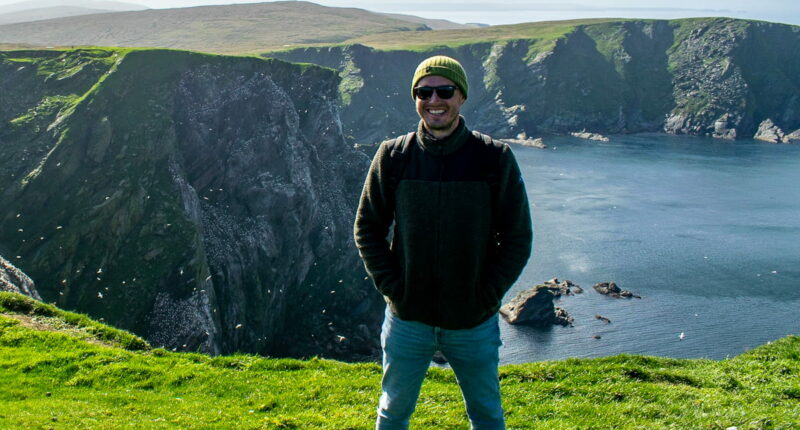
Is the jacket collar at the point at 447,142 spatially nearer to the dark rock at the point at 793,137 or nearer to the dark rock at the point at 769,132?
the dark rock at the point at 769,132

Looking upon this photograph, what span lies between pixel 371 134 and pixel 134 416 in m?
149

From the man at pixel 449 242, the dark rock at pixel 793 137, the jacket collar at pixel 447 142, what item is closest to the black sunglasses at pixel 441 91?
the man at pixel 449 242

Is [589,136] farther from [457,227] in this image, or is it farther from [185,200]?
[457,227]

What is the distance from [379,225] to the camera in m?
6.73

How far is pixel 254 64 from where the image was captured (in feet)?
230

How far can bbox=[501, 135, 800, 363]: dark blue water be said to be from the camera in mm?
60188

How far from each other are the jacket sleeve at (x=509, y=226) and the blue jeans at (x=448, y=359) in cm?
52

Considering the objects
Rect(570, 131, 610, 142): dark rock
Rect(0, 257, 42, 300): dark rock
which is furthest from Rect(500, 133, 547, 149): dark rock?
Rect(0, 257, 42, 300): dark rock

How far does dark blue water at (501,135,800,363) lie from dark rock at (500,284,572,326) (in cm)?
117

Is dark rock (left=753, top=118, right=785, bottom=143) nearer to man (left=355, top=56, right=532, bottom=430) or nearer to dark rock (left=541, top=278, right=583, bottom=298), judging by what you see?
dark rock (left=541, top=278, right=583, bottom=298)

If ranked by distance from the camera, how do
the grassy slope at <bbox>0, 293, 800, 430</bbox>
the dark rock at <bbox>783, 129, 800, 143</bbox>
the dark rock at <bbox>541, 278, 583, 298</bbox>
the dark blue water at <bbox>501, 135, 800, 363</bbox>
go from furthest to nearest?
the dark rock at <bbox>783, 129, 800, 143</bbox>, the dark rock at <bbox>541, 278, 583, 298</bbox>, the dark blue water at <bbox>501, 135, 800, 363</bbox>, the grassy slope at <bbox>0, 293, 800, 430</bbox>

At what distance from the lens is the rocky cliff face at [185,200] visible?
149 feet

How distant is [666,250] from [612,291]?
1941 centimetres

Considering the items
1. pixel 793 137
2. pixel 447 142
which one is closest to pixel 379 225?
pixel 447 142
